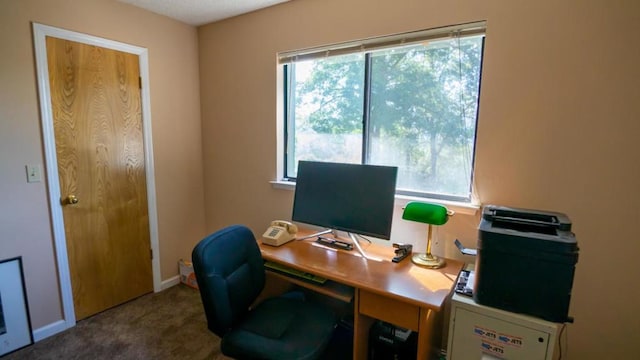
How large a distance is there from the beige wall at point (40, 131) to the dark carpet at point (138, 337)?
218 mm

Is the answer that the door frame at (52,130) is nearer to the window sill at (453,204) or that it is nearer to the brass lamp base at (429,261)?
the window sill at (453,204)

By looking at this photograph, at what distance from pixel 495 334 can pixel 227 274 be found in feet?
4.04

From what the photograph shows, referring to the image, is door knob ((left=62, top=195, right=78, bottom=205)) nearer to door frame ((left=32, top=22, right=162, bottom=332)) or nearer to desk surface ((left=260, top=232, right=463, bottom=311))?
door frame ((left=32, top=22, right=162, bottom=332))

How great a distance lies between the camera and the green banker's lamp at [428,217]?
1629mm

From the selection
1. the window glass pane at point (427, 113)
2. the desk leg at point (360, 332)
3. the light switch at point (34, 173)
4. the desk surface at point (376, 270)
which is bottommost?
the desk leg at point (360, 332)

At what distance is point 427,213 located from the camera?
5.40ft

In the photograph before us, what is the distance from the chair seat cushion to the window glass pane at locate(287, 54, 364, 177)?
1.09 metres

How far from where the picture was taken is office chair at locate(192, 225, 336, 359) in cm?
143

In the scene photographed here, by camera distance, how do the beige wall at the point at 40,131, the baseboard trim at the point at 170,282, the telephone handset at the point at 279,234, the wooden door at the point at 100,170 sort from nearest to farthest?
1. the beige wall at the point at 40,131
2. the telephone handset at the point at 279,234
3. the wooden door at the point at 100,170
4. the baseboard trim at the point at 170,282

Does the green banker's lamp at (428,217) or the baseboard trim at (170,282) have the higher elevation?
the green banker's lamp at (428,217)

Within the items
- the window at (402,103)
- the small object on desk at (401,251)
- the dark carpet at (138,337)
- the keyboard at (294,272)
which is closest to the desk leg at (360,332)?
the keyboard at (294,272)

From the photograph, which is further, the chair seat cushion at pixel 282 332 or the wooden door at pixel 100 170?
the wooden door at pixel 100 170

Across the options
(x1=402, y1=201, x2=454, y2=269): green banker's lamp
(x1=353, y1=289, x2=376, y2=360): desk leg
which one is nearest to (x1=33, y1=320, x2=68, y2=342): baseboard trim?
(x1=353, y1=289, x2=376, y2=360): desk leg

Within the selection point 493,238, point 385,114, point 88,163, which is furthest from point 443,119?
point 88,163
